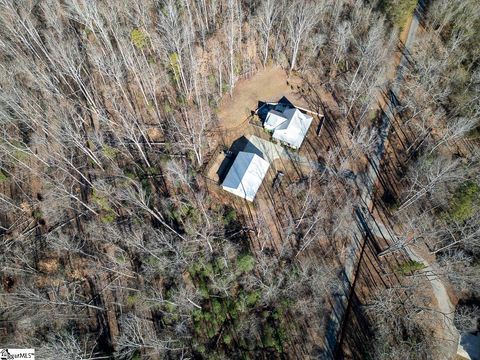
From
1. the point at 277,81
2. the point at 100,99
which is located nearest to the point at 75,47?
the point at 100,99

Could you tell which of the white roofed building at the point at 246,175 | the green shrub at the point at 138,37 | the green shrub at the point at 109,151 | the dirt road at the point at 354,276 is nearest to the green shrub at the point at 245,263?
the white roofed building at the point at 246,175

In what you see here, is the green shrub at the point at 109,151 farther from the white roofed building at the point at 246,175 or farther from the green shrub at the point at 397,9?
the green shrub at the point at 397,9

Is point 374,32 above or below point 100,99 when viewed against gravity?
below

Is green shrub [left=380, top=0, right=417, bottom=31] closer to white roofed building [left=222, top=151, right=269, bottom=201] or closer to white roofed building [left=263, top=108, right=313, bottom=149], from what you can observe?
white roofed building [left=263, top=108, right=313, bottom=149]

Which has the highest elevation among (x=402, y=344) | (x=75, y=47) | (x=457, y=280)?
(x=75, y=47)

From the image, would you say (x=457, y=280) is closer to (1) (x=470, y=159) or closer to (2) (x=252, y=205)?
(1) (x=470, y=159)

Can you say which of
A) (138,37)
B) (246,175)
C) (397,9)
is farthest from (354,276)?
(138,37)

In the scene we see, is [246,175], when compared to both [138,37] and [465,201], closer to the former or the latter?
[465,201]
